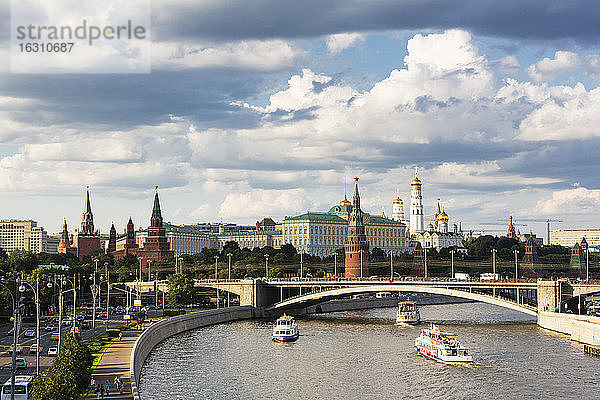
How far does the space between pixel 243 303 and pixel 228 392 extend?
70.3 meters

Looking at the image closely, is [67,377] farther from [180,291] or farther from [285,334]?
[180,291]

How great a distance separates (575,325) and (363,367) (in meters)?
30.2

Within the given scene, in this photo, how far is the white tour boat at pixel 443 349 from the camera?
3059 inches

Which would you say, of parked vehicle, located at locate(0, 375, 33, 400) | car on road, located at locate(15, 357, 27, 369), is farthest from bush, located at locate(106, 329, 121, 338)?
parked vehicle, located at locate(0, 375, 33, 400)

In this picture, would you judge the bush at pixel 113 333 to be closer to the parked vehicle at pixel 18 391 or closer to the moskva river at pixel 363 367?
the moskva river at pixel 363 367

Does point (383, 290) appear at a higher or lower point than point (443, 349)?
higher

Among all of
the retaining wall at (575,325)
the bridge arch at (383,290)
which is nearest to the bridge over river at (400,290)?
the bridge arch at (383,290)

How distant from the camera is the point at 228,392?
208ft

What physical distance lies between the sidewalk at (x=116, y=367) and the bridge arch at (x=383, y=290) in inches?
1883

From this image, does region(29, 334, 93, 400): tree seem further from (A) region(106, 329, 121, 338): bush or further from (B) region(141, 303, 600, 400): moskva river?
(A) region(106, 329, 121, 338): bush

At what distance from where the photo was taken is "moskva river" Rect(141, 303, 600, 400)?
64.0 meters

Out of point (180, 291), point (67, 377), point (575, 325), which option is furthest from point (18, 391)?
point (180, 291)

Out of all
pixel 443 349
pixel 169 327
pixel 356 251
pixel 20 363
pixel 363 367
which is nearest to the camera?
pixel 20 363

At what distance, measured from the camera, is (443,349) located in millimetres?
77938
